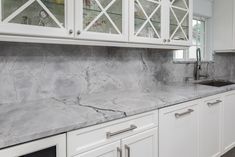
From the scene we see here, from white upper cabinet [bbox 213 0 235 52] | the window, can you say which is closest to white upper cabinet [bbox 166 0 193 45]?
the window

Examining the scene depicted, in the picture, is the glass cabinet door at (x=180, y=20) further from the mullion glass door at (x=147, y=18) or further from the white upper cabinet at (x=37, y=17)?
the white upper cabinet at (x=37, y=17)

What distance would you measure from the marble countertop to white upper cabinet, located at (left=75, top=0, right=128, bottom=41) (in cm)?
48

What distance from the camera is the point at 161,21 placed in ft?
6.34

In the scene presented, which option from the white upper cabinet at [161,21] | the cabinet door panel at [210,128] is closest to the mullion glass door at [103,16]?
the white upper cabinet at [161,21]

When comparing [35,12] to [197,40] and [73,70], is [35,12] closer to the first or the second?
[73,70]

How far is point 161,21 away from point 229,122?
143 cm

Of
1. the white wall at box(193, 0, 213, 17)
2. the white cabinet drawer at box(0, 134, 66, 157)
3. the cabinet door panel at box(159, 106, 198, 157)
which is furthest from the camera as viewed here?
the white wall at box(193, 0, 213, 17)

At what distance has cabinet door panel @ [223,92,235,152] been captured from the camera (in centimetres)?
230

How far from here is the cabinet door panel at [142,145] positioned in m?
1.29

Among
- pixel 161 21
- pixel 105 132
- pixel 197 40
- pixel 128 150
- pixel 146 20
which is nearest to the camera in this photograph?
pixel 105 132

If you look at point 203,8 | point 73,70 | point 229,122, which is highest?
point 203,8

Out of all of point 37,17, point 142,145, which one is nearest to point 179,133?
point 142,145

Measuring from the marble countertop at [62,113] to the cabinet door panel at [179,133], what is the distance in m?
0.11

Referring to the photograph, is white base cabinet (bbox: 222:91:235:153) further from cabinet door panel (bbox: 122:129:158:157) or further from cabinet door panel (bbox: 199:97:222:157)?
cabinet door panel (bbox: 122:129:158:157)
